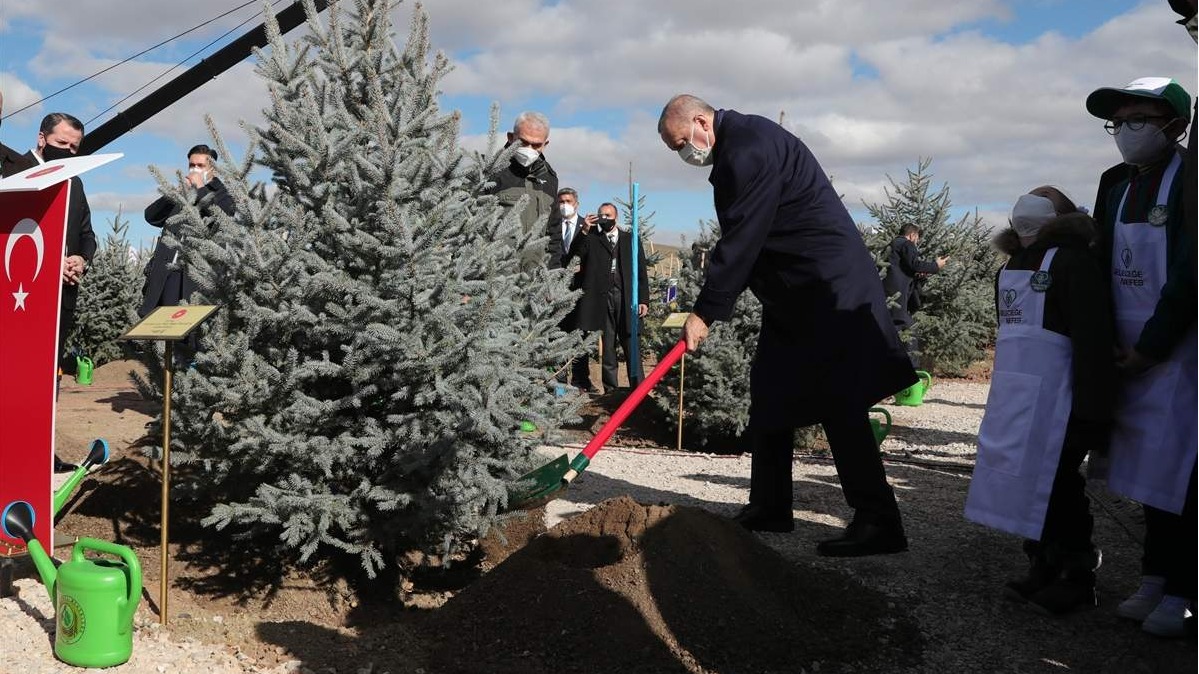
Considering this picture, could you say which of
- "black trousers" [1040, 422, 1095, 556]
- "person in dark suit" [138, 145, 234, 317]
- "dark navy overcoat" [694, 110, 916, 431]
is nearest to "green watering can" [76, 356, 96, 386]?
"person in dark suit" [138, 145, 234, 317]

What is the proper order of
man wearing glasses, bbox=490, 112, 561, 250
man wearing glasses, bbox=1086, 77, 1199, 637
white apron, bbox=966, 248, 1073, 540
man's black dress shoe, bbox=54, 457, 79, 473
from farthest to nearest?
man wearing glasses, bbox=490, 112, 561, 250
man's black dress shoe, bbox=54, 457, 79, 473
white apron, bbox=966, 248, 1073, 540
man wearing glasses, bbox=1086, 77, 1199, 637

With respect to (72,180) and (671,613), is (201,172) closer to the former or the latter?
(72,180)

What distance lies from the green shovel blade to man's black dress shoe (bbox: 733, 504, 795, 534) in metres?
0.81

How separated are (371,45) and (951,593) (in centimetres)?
316

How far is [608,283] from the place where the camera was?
966 centimetres

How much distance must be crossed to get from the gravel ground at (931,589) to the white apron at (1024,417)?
39cm

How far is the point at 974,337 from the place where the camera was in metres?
14.4

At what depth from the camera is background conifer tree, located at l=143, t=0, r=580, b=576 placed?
12.6 feet

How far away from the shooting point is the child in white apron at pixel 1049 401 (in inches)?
136

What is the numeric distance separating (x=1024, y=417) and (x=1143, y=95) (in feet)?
3.69

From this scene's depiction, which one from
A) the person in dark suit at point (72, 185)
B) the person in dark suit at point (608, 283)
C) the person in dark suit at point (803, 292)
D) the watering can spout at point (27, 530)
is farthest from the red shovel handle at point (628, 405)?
the person in dark suit at point (608, 283)

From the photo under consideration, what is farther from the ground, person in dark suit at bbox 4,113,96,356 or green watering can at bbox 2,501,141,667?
person in dark suit at bbox 4,113,96,356

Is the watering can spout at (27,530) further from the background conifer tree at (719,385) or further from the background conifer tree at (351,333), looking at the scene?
the background conifer tree at (719,385)

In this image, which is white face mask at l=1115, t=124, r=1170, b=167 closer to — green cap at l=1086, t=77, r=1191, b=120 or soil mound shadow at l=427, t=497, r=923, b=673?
green cap at l=1086, t=77, r=1191, b=120
